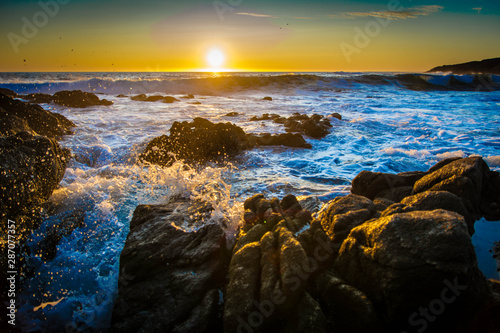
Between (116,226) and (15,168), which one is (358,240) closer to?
(116,226)

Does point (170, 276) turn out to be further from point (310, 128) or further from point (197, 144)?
point (310, 128)

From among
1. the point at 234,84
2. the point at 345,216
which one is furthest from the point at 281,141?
the point at 234,84

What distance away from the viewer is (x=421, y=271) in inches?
87.5

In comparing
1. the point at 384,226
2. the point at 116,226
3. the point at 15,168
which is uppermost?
the point at 15,168

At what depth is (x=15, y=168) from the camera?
4.02 meters

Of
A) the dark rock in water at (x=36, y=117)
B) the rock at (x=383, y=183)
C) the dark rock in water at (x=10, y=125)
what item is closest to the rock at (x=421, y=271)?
the rock at (x=383, y=183)

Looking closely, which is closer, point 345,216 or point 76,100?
point 345,216

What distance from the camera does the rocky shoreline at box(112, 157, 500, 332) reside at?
2.21 m

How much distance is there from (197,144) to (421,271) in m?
7.16

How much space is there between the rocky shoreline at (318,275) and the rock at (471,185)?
8 centimetres

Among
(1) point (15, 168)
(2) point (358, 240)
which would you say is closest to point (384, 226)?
(2) point (358, 240)

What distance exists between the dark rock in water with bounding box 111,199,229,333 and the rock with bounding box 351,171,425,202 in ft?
10.0

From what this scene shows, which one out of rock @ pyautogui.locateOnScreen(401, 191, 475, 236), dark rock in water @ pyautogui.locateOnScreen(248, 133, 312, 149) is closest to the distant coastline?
dark rock in water @ pyautogui.locateOnScreen(248, 133, 312, 149)

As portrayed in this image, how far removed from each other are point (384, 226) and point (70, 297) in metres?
3.83
